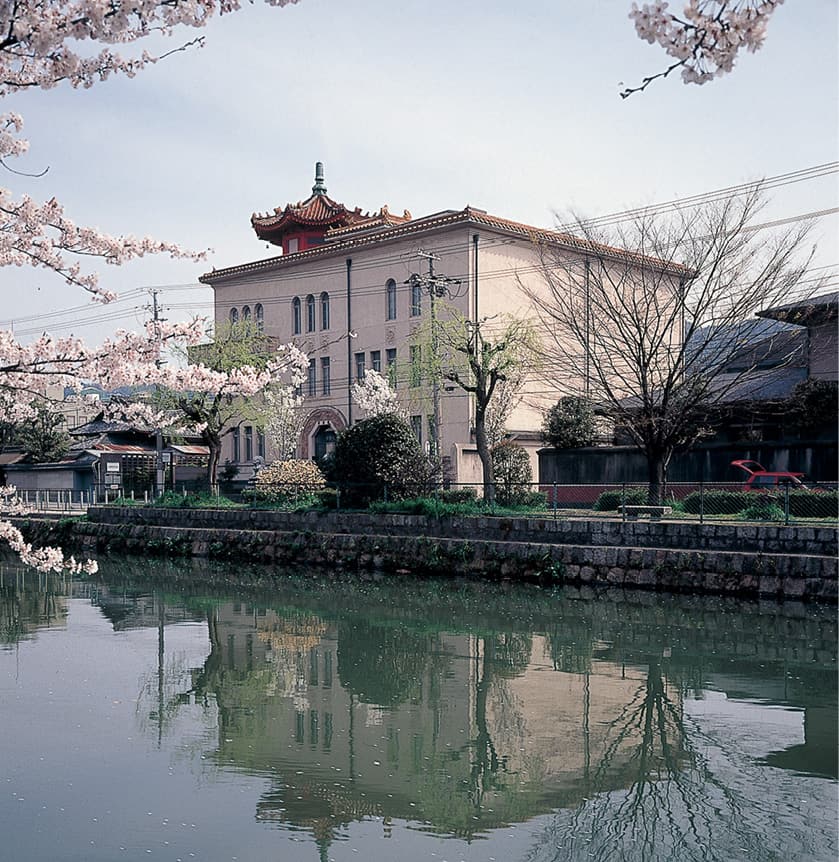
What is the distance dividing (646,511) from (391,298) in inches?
893

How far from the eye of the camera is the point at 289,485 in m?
30.2

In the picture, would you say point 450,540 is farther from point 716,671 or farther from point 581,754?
point 581,754

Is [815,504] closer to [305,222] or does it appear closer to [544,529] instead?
[544,529]

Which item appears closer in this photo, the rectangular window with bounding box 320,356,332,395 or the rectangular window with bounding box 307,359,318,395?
the rectangular window with bounding box 320,356,332,395

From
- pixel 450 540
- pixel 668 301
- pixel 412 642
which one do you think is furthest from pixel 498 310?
pixel 412 642

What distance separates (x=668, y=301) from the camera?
86.5ft

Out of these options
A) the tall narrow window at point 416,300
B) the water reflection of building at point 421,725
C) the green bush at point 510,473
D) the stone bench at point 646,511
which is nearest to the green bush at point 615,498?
the stone bench at point 646,511

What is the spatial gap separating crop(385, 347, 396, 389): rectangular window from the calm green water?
21757mm

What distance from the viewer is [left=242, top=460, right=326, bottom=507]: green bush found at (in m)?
29.7

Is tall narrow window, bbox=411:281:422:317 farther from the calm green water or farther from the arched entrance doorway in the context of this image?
the calm green water

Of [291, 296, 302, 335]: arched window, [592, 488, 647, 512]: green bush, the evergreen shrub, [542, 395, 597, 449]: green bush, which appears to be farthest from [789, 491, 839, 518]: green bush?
[291, 296, 302, 335]: arched window

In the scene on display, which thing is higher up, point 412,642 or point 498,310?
point 498,310

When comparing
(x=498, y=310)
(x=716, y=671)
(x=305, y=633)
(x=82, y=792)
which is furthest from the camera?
(x=498, y=310)

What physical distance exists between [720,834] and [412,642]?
871 centimetres
